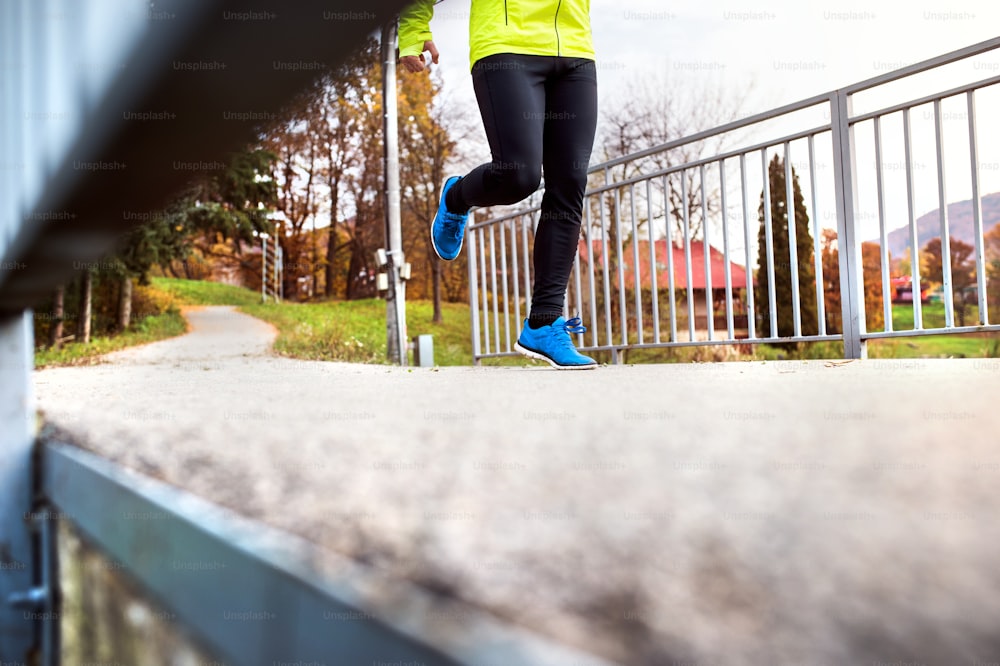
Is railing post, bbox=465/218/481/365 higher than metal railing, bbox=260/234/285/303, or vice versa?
metal railing, bbox=260/234/285/303

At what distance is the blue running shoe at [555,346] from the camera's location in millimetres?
2510

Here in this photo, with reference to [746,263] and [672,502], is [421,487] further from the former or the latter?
[746,263]

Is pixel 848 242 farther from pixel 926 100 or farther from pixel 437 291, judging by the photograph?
pixel 437 291


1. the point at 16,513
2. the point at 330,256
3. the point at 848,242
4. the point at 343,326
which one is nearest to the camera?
the point at 16,513

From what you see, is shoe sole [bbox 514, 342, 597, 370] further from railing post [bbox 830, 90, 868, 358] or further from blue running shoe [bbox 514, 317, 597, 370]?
railing post [bbox 830, 90, 868, 358]

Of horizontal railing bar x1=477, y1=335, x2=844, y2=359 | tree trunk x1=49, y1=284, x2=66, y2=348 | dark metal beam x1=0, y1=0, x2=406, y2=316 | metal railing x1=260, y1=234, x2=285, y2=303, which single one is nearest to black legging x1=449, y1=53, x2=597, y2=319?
horizontal railing bar x1=477, y1=335, x2=844, y2=359

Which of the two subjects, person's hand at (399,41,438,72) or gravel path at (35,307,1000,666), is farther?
person's hand at (399,41,438,72)

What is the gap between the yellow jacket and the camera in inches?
90.0

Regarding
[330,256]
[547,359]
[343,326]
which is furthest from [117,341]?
[330,256]

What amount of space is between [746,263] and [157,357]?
5.80m

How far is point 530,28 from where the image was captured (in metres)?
2.31

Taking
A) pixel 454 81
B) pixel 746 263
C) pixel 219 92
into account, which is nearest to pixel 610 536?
pixel 219 92

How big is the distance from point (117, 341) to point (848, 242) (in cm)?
882

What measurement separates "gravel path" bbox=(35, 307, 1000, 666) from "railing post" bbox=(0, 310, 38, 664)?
0.29m
